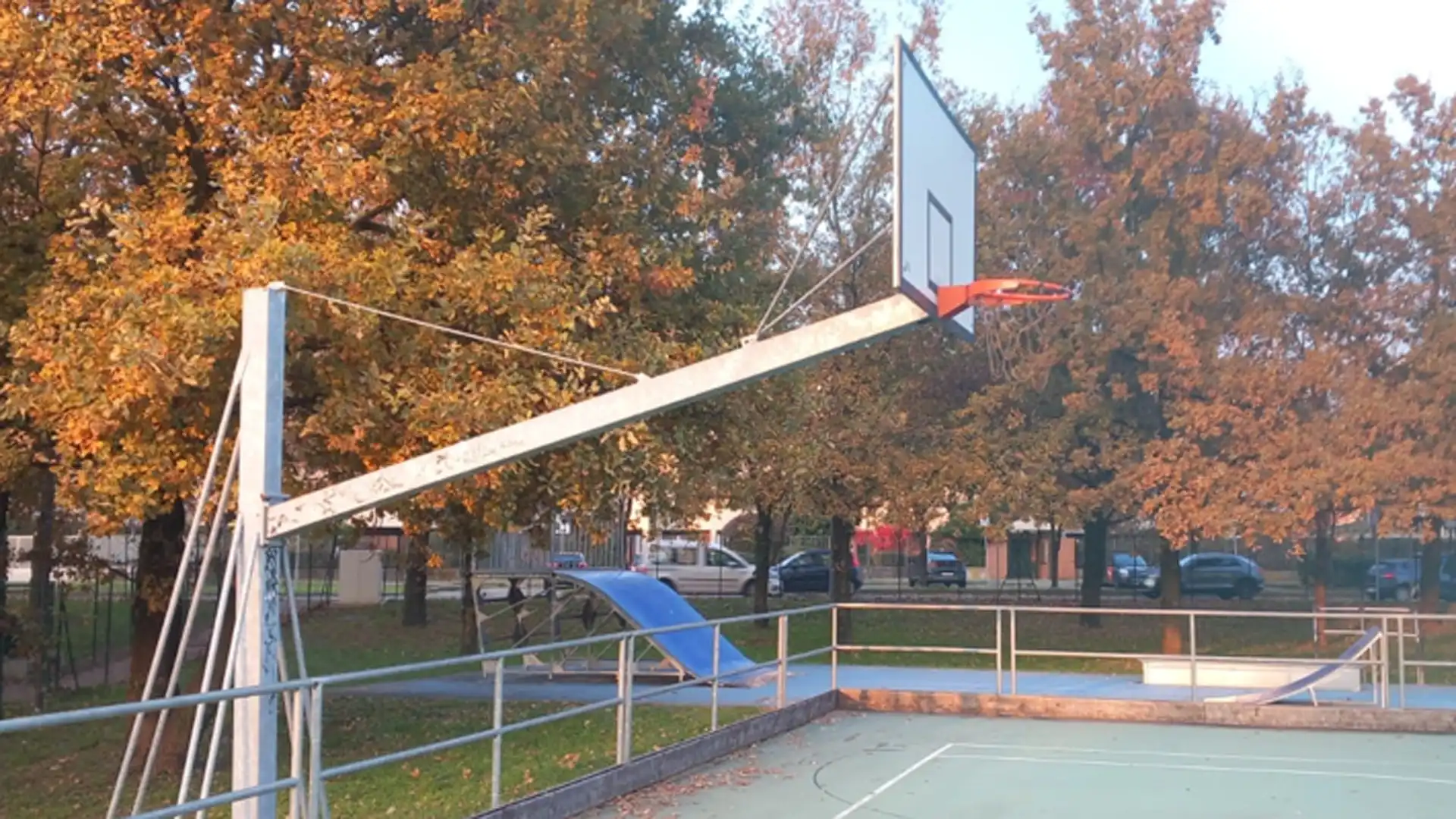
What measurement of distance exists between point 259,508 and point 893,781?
235 inches

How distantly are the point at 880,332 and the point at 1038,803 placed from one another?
14.7 feet

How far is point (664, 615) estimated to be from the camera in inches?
754

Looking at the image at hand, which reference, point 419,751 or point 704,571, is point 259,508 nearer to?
point 419,751

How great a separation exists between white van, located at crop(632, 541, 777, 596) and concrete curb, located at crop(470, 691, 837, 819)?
2600 cm

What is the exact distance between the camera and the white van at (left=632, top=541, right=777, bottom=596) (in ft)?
138

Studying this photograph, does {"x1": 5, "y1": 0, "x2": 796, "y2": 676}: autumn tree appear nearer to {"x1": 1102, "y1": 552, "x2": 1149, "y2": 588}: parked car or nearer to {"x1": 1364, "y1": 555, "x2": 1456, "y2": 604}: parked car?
{"x1": 1102, "y1": 552, "x2": 1149, "y2": 588}: parked car

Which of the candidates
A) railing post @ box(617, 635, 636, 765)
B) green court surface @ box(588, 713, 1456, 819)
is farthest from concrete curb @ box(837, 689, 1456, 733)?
railing post @ box(617, 635, 636, 765)

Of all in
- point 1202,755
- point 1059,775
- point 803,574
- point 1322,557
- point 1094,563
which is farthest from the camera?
point 803,574

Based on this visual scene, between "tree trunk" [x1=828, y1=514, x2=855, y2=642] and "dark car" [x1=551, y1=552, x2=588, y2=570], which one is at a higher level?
"tree trunk" [x1=828, y1=514, x2=855, y2=642]

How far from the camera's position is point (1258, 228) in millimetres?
25641

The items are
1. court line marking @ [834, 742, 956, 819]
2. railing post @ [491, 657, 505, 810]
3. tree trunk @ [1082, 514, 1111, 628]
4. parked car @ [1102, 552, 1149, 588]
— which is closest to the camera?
railing post @ [491, 657, 505, 810]

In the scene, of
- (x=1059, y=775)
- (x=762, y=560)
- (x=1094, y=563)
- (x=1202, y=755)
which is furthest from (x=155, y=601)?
(x=1094, y=563)

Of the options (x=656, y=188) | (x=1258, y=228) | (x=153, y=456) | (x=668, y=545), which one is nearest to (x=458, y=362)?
(x=153, y=456)

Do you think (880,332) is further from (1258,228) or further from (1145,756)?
(1258,228)
